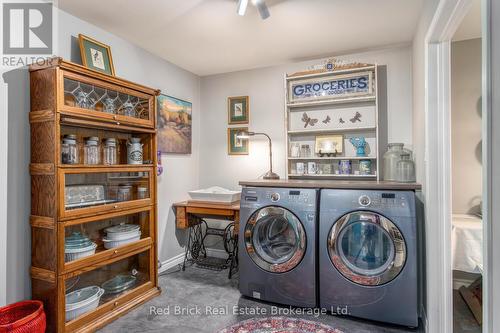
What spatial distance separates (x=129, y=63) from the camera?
110 inches

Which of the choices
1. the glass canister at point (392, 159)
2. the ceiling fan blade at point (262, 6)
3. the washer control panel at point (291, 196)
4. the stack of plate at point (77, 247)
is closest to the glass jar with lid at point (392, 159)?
the glass canister at point (392, 159)

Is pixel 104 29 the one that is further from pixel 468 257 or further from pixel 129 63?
pixel 468 257

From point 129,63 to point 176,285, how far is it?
224 cm

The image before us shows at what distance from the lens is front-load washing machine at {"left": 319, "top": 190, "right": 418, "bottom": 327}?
2.06 m

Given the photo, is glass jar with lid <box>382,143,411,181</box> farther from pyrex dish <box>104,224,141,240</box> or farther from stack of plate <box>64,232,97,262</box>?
stack of plate <box>64,232,97,262</box>

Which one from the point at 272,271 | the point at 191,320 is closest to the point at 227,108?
the point at 272,271

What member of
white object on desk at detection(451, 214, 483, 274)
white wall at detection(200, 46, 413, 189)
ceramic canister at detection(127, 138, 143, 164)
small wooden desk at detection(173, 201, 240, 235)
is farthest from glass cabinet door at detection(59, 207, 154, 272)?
white object on desk at detection(451, 214, 483, 274)

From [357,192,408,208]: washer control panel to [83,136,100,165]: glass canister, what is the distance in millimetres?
2096

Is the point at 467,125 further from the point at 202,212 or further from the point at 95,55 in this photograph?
the point at 95,55

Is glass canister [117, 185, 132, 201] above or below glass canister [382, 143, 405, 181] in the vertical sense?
below

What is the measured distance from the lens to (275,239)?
2605mm

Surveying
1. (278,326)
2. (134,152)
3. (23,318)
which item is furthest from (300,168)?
(23,318)

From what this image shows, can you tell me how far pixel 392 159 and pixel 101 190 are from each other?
102 inches

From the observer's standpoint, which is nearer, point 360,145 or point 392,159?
point 392,159
